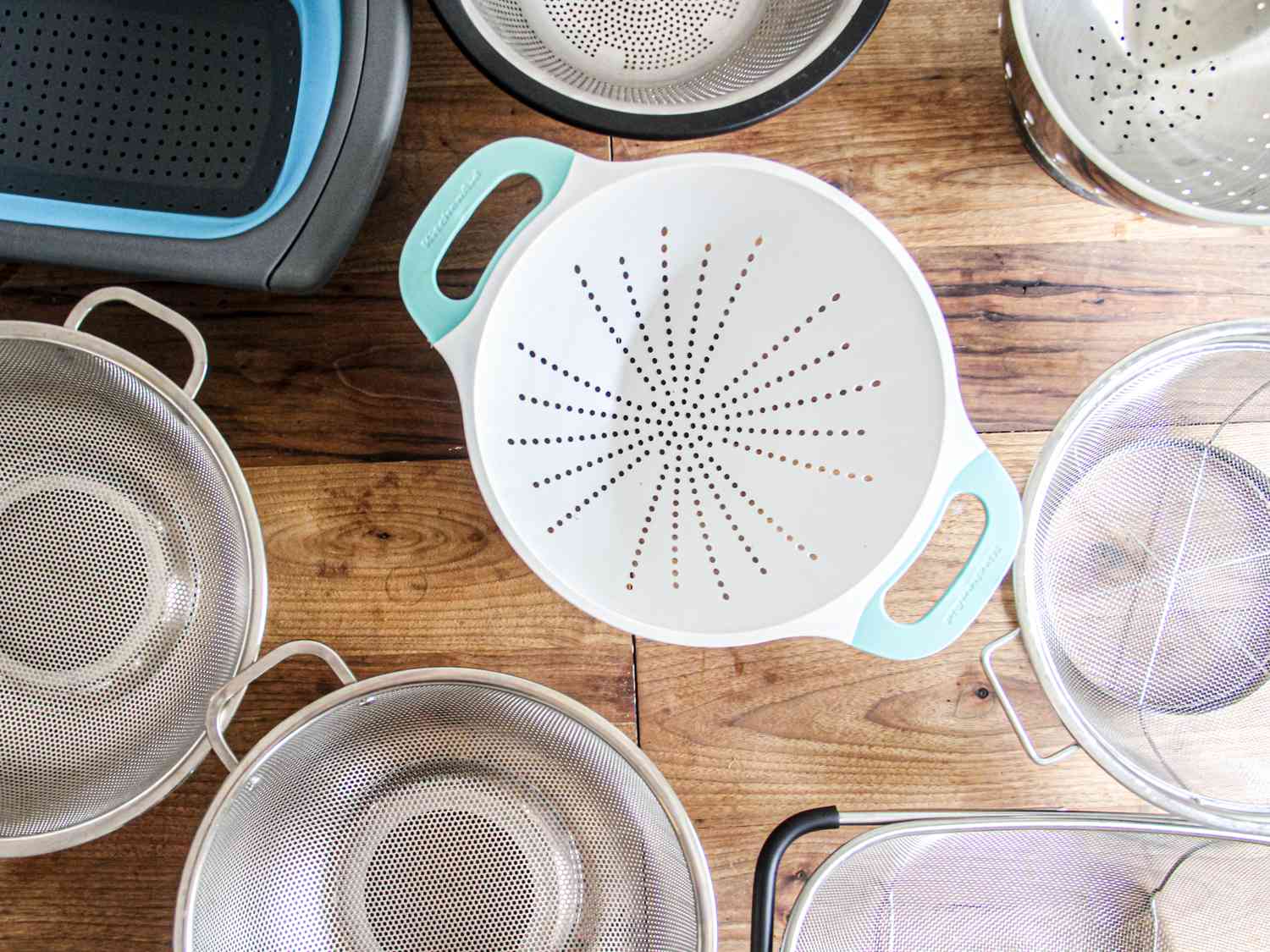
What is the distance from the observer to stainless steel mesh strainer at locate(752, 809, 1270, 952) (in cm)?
75

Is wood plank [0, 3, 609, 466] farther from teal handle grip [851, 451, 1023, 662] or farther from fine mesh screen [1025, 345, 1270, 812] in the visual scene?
fine mesh screen [1025, 345, 1270, 812]

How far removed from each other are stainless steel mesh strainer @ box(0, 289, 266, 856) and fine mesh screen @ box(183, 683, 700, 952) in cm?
11

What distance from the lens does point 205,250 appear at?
2.06 ft

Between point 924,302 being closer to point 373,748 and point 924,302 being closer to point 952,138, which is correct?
point 952,138

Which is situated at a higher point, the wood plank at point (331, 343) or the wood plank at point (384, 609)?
the wood plank at point (331, 343)

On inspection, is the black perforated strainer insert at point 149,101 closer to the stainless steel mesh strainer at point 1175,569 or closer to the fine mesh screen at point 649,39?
the fine mesh screen at point 649,39

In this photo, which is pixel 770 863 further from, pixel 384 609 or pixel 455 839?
pixel 384 609

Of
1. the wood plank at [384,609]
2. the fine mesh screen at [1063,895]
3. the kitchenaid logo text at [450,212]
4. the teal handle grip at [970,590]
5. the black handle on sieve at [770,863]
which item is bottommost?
the fine mesh screen at [1063,895]

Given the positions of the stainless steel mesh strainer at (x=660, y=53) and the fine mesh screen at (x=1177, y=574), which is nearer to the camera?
the stainless steel mesh strainer at (x=660, y=53)

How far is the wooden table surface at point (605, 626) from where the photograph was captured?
755 millimetres

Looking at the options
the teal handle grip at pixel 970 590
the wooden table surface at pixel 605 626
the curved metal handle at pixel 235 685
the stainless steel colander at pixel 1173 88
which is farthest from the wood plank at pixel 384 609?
the stainless steel colander at pixel 1173 88

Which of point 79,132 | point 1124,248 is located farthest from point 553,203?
point 1124,248

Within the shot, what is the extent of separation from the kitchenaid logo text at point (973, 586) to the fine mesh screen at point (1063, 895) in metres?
0.23

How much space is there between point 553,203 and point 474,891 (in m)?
0.57
